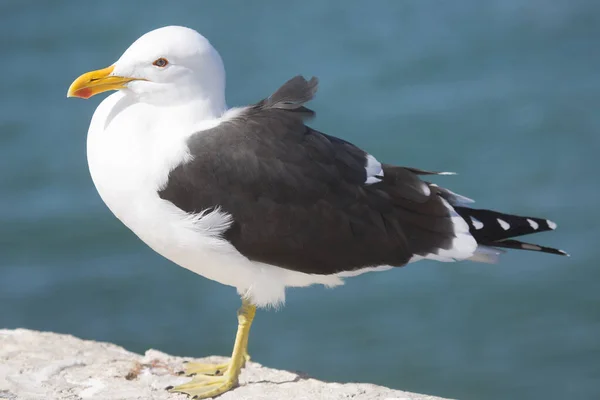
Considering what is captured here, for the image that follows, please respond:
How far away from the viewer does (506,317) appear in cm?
885

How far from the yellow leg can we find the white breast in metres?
0.38

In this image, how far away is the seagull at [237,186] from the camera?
4629mm

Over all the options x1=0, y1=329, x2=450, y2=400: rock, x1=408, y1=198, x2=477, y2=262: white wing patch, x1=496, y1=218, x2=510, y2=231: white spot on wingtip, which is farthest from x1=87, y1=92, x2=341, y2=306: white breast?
x1=496, y1=218, x2=510, y2=231: white spot on wingtip

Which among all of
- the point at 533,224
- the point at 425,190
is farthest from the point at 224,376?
the point at 533,224

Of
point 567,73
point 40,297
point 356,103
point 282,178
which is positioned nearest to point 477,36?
point 567,73

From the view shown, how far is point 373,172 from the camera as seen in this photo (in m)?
4.94

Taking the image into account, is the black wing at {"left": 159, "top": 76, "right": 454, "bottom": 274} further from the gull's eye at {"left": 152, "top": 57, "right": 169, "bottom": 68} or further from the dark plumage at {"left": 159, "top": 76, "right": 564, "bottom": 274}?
the gull's eye at {"left": 152, "top": 57, "right": 169, "bottom": 68}

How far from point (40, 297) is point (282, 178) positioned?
510cm

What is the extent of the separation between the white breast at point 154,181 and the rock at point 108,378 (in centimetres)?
57

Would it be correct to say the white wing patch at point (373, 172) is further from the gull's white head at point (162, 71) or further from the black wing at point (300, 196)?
the gull's white head at point (162, 71)

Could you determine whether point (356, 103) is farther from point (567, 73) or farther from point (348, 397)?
point (348, 397)

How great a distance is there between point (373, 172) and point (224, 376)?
1168 millimetres

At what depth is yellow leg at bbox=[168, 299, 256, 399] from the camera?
4.93 m

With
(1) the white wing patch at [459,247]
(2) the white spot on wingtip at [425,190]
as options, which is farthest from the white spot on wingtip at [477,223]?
(2) the white spot on wingtip at [425,190]
